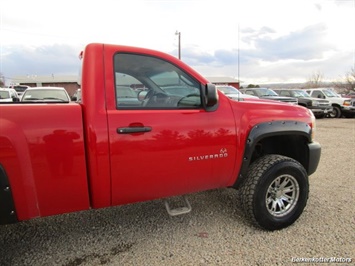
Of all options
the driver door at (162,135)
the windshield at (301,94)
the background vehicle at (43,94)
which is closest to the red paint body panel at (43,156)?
the driver door at (162,135)

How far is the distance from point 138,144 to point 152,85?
672 mm

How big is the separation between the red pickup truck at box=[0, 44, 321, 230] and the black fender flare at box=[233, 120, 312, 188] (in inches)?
0.5

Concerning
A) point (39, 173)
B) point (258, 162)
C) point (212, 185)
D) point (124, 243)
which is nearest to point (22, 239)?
point (124, 243)

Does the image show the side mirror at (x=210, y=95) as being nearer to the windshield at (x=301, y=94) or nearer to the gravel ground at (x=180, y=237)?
the gravel ground at (x=180, y=237)

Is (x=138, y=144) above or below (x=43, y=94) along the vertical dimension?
below

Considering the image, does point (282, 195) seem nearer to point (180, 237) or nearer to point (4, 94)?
point (180, 237)

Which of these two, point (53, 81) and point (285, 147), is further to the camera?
point (53, 81)

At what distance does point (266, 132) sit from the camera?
2.98m

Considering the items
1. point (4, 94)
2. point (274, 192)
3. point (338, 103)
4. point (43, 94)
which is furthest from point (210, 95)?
point (338, 103)

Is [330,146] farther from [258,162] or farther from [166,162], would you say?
[166,162]

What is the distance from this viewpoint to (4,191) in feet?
6.57

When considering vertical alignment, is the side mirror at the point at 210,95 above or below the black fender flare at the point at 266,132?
above

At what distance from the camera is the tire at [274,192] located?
9.81 feet

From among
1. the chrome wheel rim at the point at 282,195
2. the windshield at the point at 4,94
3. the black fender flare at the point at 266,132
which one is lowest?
the chrome wheel rim at the point at 282,195
